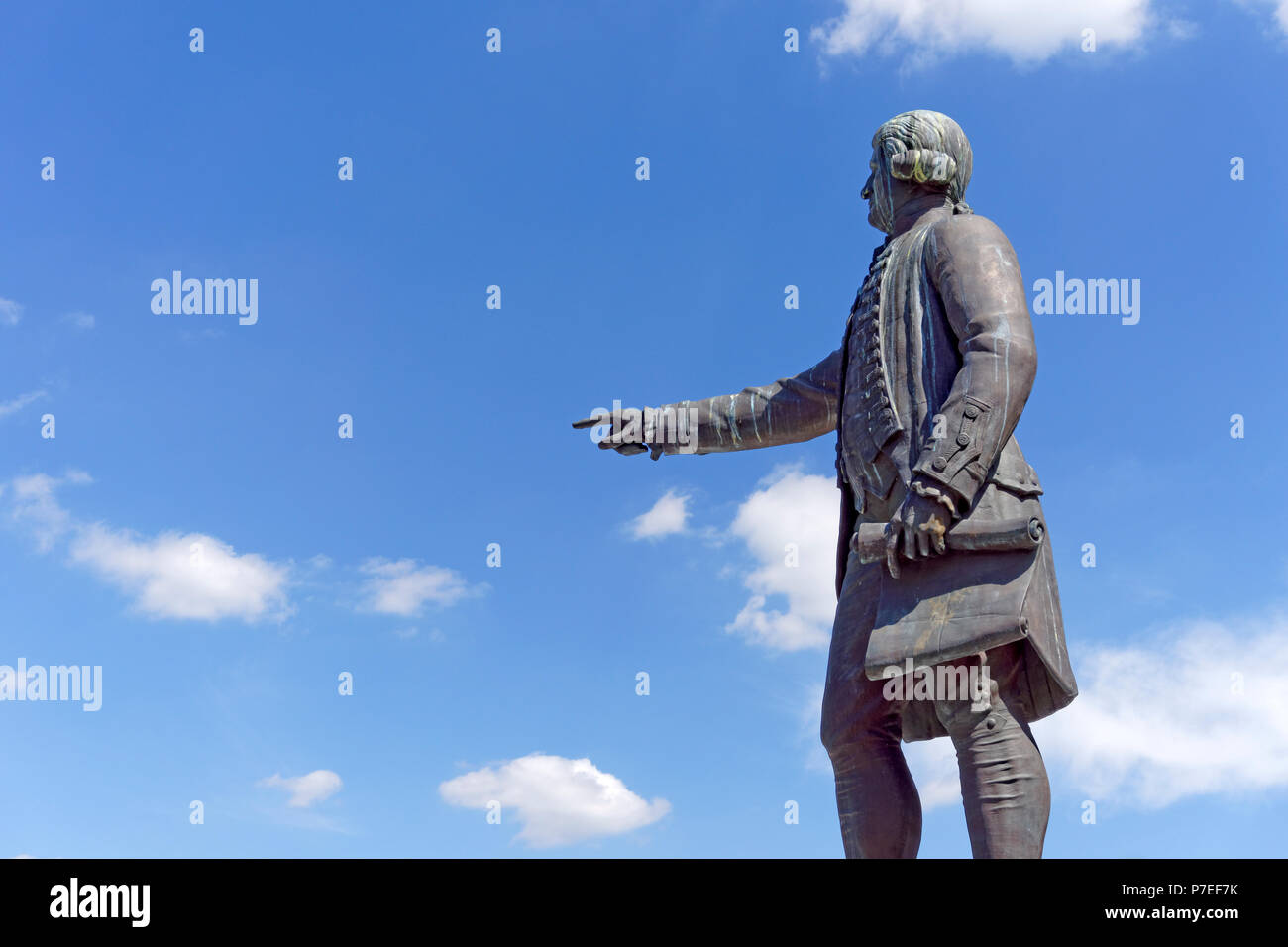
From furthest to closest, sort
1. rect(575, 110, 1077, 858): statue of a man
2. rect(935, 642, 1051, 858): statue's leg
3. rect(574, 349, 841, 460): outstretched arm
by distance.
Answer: rect(574, 349, 841, 460): outstretched arm
rect(575, 110, 1077, 858): statue of a man
rect(935, 642, 1051, 858): statue's leg

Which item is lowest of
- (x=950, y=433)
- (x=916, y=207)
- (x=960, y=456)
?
(x=960, y=456)

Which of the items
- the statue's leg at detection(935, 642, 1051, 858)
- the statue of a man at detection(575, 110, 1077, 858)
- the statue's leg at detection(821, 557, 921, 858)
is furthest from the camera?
the statue's leg at detection(821, 557, 921, 858)

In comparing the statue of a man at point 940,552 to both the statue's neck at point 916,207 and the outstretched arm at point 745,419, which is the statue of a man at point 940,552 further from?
the outstretched arm at point 745,419

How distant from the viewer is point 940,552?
24.9ft

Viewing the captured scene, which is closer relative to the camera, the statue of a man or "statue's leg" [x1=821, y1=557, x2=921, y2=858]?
the statue of a man

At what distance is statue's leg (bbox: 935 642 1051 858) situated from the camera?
7223 millimetres

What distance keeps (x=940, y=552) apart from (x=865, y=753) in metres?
1.16

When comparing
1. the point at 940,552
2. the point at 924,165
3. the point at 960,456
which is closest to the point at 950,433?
the point at 960,456

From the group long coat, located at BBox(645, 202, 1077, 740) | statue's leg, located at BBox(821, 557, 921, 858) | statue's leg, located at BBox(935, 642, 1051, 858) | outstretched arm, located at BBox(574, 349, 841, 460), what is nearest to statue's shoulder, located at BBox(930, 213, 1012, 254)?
long coat, located at BBox(645, 202, 1077, 740)

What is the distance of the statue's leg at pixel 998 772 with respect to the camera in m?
7.22

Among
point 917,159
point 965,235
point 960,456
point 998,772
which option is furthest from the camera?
point 917,159

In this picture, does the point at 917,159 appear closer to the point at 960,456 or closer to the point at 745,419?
the point at 745,419

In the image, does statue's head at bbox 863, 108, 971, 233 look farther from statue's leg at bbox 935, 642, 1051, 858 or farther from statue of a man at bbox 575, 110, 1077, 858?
statue's leg at bbox 935, 642, 1051, 858
